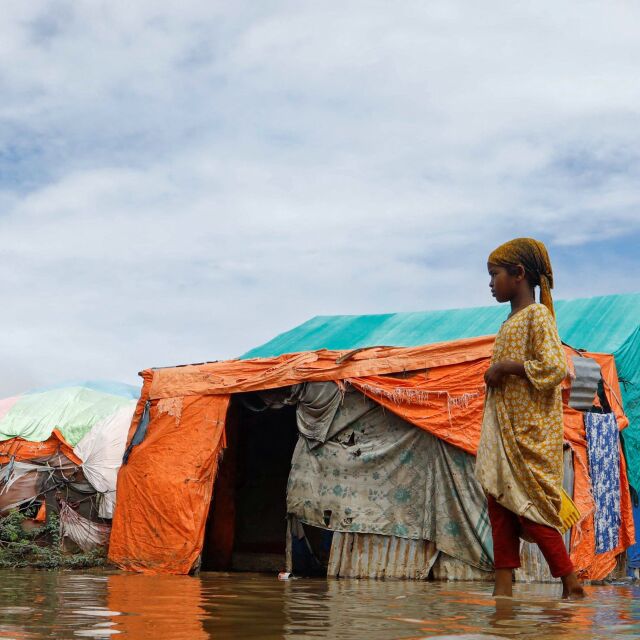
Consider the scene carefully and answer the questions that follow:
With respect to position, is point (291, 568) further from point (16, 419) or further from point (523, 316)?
point (16, 419)

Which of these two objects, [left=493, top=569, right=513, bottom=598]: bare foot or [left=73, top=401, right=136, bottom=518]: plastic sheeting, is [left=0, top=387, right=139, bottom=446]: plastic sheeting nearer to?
[left=73, top=401, right=136, bottom=518]: plastic sheeting

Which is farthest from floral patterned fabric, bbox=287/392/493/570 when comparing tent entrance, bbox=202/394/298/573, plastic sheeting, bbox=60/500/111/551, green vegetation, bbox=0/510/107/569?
plastic sheeting, bbox=60/500/111/551

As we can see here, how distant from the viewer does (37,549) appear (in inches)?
423

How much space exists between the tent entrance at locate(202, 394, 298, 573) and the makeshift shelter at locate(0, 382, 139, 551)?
6.74 feet

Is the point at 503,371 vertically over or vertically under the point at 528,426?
over

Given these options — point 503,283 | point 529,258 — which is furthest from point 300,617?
point 529,258

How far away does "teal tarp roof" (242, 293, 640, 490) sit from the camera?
9.15 metres

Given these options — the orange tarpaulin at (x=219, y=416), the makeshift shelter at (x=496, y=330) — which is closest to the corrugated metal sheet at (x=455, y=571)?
the orange tarpaulin at (x=219, y=416)

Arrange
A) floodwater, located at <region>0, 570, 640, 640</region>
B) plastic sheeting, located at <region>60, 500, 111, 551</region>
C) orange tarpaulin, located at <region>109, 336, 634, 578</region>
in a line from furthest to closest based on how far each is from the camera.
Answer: plastic sheeting, located at <region>60, 500, 111, 551</region>, orange tarpaulin, located at <region>109, 336, 634, 578</region>, floodwater, located at <region>0, 570, 640, 640</region>

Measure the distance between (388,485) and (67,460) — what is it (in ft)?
22.0

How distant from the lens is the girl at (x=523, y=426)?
159 inches

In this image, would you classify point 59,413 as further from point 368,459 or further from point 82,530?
point 368,459

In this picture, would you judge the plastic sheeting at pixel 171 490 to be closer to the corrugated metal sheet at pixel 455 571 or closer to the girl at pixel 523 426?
the corrugated metal sheet at pixel 455 571

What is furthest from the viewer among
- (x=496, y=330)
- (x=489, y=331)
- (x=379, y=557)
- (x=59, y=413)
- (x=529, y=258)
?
(x=59, y=413)
